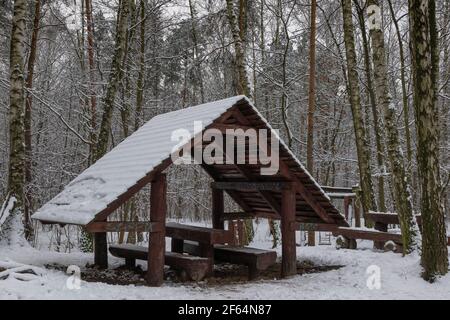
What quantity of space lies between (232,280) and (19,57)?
6.59m

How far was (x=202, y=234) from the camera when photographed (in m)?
8.35

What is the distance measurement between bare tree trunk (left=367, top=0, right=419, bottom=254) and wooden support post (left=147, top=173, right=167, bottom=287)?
4859 millimetres

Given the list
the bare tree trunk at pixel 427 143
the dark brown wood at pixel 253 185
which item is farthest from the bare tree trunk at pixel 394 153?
the dark brown wood at pixel 253 185

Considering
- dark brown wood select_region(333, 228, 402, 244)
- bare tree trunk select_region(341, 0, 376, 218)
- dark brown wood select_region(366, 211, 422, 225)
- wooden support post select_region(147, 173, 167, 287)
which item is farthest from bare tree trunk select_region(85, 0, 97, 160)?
dark brown wood select_region(366, 211, 422, 225)

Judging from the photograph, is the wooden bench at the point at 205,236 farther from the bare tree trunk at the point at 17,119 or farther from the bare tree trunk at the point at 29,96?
the bare tree trunk at the point at 29,96

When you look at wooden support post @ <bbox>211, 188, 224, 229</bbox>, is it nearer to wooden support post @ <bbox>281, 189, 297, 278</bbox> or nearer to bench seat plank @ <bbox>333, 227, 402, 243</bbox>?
wooden support post @ <bbox>281, 189, 297, 278</bbox>

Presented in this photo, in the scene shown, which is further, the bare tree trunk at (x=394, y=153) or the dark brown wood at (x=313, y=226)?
the bare tree trunk at (x=394, y=153)

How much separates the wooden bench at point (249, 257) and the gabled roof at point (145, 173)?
1.39 metres

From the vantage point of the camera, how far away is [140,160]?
7.71 metres

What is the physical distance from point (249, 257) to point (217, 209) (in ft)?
8.29

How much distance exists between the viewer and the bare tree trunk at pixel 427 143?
7.58 m

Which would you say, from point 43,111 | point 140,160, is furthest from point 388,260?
point 43,111

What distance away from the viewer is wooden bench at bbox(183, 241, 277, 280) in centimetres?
820
